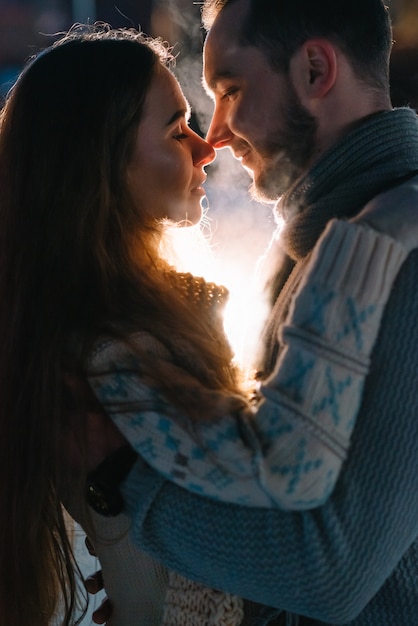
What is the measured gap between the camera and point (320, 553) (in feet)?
3.37

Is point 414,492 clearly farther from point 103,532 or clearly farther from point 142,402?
point 103,532

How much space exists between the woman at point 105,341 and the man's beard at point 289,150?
0.78 ft

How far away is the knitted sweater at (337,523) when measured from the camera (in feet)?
3.43

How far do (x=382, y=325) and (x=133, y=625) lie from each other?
2.44 feet

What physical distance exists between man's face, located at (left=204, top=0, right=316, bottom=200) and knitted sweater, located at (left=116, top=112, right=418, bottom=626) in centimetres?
62

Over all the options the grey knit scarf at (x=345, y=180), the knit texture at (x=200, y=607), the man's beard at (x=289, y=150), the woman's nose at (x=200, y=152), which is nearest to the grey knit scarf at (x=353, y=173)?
the grey knit scarf at (x=345, y=180)

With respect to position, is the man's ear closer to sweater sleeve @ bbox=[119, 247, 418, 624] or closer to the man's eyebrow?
the man's eyebrow

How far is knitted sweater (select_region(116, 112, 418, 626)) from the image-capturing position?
1.04 metres

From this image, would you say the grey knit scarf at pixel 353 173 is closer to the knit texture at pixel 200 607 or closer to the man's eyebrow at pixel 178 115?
the man's eyebrow at pixel 178 115

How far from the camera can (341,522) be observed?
1.04 m

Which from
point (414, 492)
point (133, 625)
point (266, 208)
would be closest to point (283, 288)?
point (414, 492)

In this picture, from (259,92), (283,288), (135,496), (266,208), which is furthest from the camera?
(266,208)

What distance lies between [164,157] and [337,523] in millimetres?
815

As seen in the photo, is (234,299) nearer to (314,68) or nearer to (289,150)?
(289,150)
